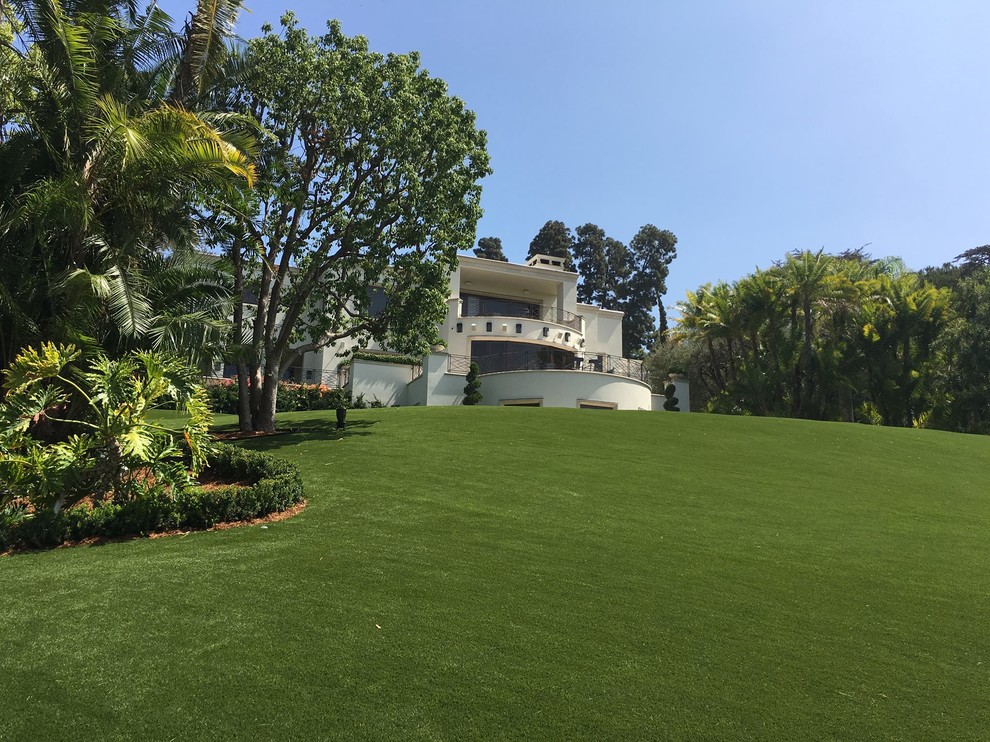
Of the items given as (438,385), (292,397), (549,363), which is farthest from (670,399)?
(292,397)

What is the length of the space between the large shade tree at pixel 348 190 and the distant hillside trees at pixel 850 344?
76.1ft

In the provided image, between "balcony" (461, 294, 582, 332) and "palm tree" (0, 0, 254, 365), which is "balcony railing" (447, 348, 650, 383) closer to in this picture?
"balcony" (461, 294, 582, 332)

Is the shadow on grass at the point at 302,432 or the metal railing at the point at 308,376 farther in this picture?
the metal railing at the point at 308,376

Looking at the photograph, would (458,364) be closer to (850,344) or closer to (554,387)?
(554,387)

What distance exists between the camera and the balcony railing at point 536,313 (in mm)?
36344

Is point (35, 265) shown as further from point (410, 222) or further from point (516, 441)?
point (516, 441)

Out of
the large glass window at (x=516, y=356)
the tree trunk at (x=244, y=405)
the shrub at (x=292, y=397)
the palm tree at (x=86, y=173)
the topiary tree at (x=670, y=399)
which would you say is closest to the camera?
the palm tree at (x=86, y=173)

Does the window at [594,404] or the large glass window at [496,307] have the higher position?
the large glass window at [496,307]

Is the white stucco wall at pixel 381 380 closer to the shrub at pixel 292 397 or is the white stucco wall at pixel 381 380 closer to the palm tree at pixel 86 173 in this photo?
the shrub at pixel 292 397

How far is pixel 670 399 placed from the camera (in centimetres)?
3381

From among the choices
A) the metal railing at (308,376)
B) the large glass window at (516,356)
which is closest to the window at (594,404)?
the large glass window at (516,356)

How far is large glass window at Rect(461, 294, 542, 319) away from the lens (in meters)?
37.4

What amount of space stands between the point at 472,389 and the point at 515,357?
4550mm

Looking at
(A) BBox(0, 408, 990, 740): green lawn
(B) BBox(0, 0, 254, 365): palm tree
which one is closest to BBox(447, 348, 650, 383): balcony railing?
(B) BBox(0, 0, 254, 365): palm tree
